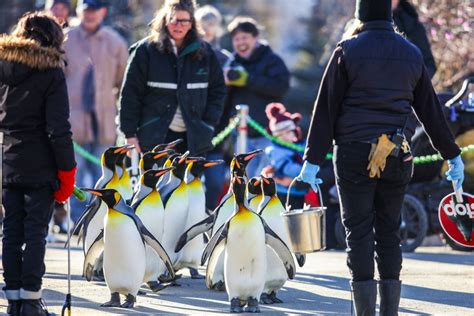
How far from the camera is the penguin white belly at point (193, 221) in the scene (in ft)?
31.6

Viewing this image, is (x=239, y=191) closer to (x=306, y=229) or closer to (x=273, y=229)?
(x=306, y=229)

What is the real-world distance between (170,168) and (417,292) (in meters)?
1.94

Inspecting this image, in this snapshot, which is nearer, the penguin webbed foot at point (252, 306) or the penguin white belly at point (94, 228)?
the penguin webbed foot at point (252, 306)

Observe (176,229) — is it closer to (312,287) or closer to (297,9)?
(312,287)

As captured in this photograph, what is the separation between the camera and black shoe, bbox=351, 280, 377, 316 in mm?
7312

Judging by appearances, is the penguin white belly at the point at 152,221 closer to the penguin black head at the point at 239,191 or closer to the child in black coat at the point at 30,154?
the penguin black head at the point at 239,191

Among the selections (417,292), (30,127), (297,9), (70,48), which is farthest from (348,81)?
(297,9)

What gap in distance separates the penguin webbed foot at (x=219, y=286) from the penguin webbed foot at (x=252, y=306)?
0.71m

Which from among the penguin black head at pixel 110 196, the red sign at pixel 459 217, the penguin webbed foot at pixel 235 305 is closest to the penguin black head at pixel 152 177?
the penguin black head at pixel 110 196

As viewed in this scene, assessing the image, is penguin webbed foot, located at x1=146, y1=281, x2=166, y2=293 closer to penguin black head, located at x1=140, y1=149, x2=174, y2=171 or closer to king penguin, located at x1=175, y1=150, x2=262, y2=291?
king penguin, located at x1=175, y1=150, x2=262, y2=291

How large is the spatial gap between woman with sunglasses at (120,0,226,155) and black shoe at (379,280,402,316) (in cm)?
324

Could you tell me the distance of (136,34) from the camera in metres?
23.8

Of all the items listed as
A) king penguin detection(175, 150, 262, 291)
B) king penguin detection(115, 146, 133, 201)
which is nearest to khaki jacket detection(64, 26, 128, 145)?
king penguin detection(115, 146, 133, 201)

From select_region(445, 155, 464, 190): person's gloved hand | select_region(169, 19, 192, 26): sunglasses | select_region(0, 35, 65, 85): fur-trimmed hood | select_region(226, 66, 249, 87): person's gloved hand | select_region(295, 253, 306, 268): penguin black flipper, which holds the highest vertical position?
select_region(169, 19, 192, 26): sunglasses
